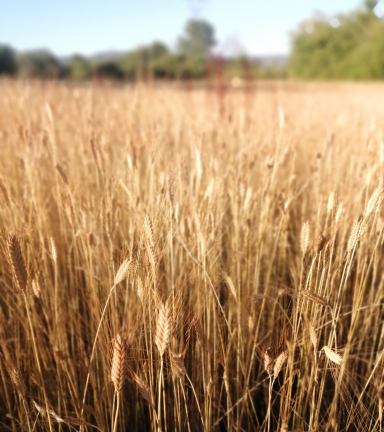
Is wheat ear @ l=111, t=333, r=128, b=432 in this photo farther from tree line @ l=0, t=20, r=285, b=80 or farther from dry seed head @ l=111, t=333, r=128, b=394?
tree line @ l=0, t=20, r=285, b=80

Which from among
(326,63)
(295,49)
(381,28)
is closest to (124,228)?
(381,28)

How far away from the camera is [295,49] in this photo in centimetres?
2378

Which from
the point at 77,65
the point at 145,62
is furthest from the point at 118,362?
the point at 77,65

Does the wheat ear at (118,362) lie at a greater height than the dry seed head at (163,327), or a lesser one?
lesser

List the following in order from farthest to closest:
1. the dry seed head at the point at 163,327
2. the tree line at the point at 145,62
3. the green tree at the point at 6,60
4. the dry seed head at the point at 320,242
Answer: the tree line at the point at 145,62 → the green tree at the point at 6,60 → the dry seed head at the point at 320,242 → the dry seed head at the point at 163,327

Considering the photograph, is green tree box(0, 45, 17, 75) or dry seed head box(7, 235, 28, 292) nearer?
dry seed head box(7, 235, 28, 292)

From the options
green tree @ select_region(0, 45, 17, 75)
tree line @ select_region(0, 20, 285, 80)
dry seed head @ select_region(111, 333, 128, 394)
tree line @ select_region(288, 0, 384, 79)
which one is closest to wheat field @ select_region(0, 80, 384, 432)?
dry seed head @ select_region(111, 333, 128, 394)

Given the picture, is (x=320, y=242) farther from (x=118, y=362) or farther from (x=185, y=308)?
(x=118, y=362)

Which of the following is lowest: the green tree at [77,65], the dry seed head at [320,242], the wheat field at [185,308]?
the wheat field at [185,308]

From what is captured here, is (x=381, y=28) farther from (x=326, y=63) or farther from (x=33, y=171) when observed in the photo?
(x=33, y=171)

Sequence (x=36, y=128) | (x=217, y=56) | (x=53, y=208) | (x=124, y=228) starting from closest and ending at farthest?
(x=124, y=228) → (x=53, y=208) → (x=36, y=128) → (x=217, y=56)

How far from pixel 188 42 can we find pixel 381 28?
29.1 feet

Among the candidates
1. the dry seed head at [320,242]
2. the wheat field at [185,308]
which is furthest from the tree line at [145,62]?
the dry seed head at [320,242]

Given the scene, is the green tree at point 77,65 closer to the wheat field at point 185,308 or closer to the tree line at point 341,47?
the tree line at point 341,47
